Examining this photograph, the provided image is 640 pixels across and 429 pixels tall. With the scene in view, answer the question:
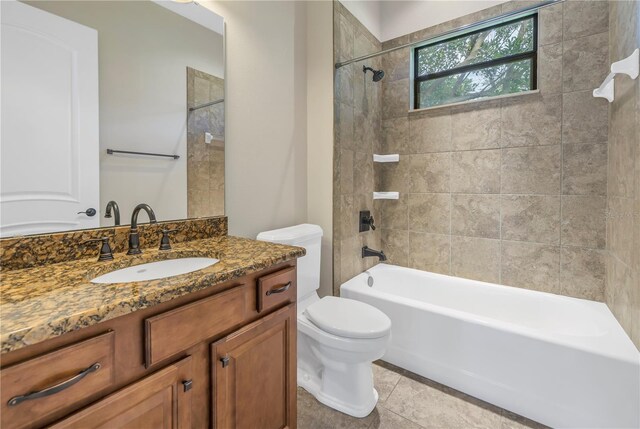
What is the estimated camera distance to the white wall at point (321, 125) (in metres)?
2.03

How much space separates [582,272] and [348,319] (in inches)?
62.4

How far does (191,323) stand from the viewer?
0.81 m

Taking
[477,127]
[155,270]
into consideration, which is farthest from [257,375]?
[477,127]

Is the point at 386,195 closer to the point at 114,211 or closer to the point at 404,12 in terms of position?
the point at 404,12

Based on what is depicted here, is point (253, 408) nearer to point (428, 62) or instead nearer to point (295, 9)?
point (295, 9)

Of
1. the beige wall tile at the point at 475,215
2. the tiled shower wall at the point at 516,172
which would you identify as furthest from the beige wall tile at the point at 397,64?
the beige wall tile at the point at 475,215

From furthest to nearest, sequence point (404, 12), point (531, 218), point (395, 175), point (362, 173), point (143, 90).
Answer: point (395, 175) < point (404, 12) < point (362, 173) < point (531, 218) < point (143, 90)

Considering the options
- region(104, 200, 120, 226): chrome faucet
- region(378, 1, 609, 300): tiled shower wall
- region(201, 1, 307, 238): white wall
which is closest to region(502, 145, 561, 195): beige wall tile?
region(378, 1, 609, 300): tiled shower wall

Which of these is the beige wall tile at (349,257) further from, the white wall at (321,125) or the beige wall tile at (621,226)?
the beige wall tile at (621,226)

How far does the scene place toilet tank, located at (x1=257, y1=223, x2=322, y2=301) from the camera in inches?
66.8

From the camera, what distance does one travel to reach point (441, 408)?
157 cm

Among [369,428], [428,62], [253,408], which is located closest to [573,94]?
[428,62]

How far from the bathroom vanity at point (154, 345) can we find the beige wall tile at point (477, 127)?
5.67 feet

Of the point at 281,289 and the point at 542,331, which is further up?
the point at 281,289
